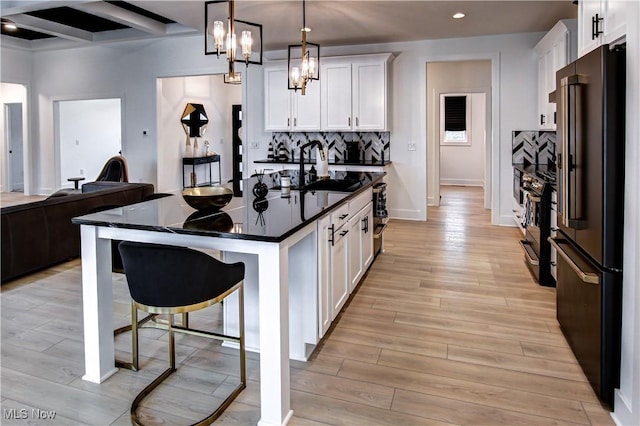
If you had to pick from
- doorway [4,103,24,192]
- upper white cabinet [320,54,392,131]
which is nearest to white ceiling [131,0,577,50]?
upper white cabinet [320,54,392,131]

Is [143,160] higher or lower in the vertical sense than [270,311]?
higher

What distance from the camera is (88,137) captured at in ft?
34.4

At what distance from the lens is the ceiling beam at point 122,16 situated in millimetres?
5465

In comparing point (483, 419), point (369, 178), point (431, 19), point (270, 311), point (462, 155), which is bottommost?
point (483, 419)

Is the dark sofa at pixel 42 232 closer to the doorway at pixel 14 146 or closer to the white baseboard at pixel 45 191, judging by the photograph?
the white baseboard at pixel 45 191

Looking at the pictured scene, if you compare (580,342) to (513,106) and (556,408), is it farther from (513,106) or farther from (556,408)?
(513,106)

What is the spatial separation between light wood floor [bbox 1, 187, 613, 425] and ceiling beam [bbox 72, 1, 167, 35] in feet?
11.2

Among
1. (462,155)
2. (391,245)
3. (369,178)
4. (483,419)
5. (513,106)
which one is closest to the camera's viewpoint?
(483,419)

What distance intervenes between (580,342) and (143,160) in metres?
7.53

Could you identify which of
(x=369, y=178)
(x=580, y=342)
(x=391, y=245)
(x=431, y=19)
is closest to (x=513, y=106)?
(x=431, y=19)

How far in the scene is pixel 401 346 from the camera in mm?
2744

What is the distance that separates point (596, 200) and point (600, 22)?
38.1 inches

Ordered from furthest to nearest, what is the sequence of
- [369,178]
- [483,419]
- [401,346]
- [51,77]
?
[51,77] < [369,178] < [401,346] < [483,419]

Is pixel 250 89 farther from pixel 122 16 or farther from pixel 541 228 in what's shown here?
pixel 541 228
